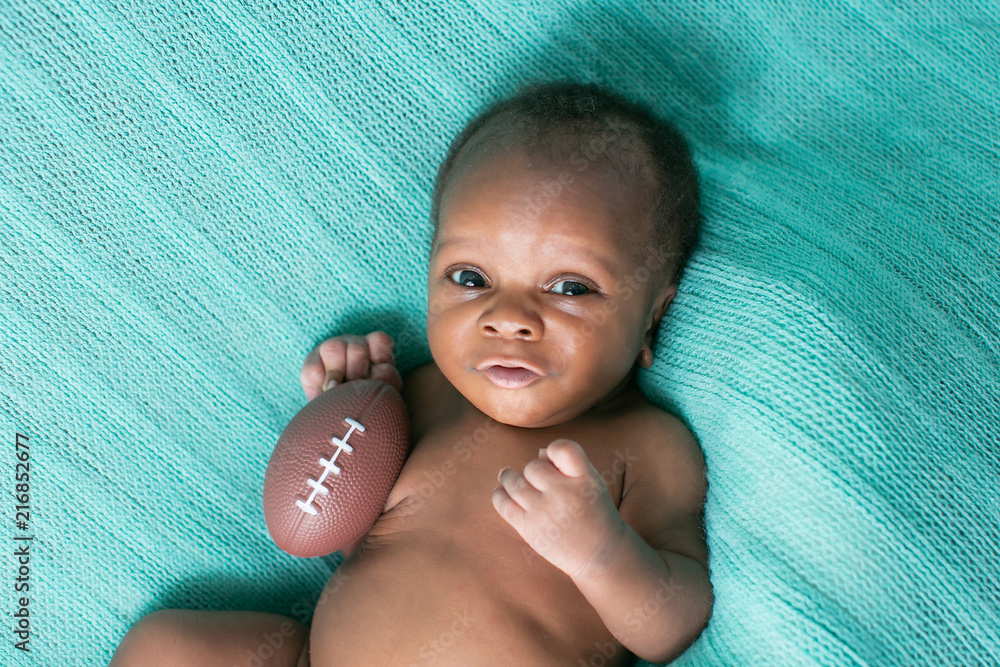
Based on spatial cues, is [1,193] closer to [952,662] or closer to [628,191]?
[628,191]

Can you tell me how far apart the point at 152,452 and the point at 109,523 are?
17cm

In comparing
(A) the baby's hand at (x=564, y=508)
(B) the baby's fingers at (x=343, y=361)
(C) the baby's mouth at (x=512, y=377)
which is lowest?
(A) the baby's hand at (x=564, y=508)

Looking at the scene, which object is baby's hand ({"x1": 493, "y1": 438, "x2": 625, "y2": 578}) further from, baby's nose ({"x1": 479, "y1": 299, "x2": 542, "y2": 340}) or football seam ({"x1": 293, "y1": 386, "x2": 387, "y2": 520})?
football seam ({"x1": 293, "y1": 386, "x2": 387, "y2": 520})

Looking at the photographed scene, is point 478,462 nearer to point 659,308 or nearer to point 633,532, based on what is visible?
point 633,532

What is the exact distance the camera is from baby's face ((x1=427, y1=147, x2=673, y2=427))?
3.77ft

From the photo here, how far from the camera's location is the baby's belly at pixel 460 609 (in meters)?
1.18

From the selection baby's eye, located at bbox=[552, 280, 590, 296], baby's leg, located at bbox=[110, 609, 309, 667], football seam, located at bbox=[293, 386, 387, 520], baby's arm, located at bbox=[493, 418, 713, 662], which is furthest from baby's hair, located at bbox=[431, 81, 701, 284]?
baby's leg, located at bbox=[110, 609, 309, 667]

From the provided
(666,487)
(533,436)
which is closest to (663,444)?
(666,487)

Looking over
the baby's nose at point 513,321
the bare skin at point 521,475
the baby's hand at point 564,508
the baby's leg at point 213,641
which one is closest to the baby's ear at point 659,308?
the bare skin at point 521,475

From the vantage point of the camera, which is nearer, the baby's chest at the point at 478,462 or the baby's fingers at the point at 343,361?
the baby's chest at the point at 478,462

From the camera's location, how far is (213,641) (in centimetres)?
129

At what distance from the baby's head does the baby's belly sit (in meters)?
0.24

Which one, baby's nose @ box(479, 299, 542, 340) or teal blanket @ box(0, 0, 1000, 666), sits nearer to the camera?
baby's nose @ box(479, 299, 542, 340)

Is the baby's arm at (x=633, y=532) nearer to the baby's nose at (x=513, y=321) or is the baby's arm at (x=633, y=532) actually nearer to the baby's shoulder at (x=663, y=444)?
the baby's shoulder at (x=663, y=444)
